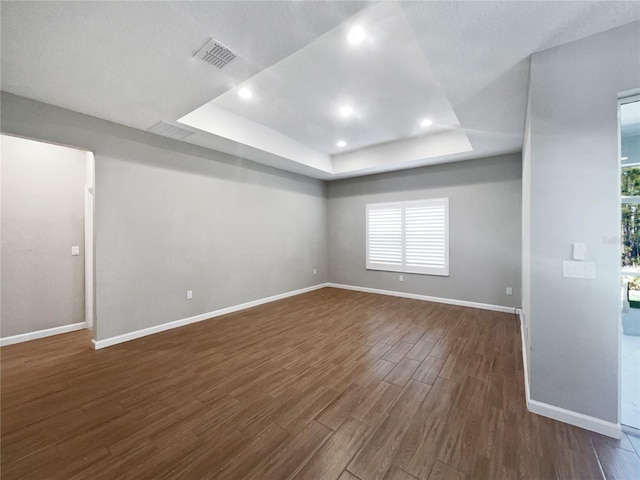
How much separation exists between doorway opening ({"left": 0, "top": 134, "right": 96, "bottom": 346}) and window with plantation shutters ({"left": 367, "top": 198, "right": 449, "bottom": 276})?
5.04 metres

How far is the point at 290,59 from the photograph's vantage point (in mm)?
2424

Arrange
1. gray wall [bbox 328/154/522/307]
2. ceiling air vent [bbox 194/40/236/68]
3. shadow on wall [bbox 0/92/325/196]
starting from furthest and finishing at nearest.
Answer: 1. gray wall [bbox 328/154/522/307]
2. shadow on wall [bbox 0/92/325/196]
3. ceiling air vent [bbox 194/40/236/68]

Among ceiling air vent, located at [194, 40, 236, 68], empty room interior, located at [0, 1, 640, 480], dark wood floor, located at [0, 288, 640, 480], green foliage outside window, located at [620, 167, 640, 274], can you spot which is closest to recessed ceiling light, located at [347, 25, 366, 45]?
empty room interior, located at [0, 1, 640, 480]

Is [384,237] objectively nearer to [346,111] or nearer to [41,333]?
[346,111]

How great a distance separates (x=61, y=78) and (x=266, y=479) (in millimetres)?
3597

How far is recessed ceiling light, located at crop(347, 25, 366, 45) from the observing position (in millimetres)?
2018

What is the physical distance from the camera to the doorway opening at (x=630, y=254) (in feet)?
5.65

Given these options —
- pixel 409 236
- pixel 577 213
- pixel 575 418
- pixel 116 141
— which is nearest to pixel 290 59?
pixel 116 141

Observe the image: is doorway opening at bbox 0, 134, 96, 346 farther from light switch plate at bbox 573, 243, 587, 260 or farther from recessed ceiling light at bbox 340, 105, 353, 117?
light switch plate at bbox 573, 243, 587, 260

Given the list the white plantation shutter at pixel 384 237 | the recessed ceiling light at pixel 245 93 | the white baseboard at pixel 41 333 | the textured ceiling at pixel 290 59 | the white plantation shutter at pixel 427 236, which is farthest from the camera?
the white plantation shutter at pixel 384 237

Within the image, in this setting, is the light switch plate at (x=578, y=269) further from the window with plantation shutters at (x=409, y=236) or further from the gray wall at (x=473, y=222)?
the window with plantation shutters at (x=409, y=236)

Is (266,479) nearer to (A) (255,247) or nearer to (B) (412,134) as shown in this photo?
(A) (255,247)

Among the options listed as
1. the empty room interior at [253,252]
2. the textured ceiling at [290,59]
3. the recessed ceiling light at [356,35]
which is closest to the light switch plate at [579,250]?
the empty room interior at [253,252]

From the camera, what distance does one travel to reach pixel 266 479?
53.9 inches
